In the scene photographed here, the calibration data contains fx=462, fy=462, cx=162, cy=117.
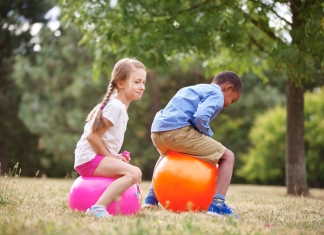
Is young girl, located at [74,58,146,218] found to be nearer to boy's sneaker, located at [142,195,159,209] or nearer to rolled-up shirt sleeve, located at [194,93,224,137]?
rolled-up shirt sleeve, located at [194,93,224,137]

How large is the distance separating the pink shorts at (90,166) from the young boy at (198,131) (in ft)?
3.10

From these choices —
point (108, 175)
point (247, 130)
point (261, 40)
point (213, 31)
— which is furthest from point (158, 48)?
point (247, 130)

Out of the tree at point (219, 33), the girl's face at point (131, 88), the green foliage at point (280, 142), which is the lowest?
the green foliage at point (280, 142)

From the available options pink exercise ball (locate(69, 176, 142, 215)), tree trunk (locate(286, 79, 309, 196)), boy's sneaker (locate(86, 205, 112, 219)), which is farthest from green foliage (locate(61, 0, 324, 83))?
boy's sneaker (locate(86, 205, 112, 219))

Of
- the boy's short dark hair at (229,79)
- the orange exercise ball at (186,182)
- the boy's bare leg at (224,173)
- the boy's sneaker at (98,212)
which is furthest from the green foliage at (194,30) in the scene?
the boy's sneaker at (98,212)

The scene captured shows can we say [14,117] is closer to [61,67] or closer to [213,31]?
[61,67]

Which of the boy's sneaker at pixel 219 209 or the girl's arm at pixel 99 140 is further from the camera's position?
the boy's sneaker at pixel 219 209

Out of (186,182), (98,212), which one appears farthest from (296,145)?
(98,212)

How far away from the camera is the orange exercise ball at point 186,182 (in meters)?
5.35

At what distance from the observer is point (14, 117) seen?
2611 centimetres

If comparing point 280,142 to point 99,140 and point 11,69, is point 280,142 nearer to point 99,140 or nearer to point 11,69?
point 11,69

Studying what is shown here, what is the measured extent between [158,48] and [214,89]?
151 inches

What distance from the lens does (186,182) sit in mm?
5348

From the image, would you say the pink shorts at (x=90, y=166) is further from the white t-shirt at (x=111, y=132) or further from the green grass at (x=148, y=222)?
the green grass at (x=148, y=222)
